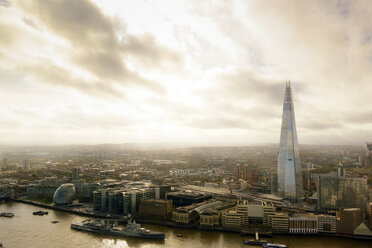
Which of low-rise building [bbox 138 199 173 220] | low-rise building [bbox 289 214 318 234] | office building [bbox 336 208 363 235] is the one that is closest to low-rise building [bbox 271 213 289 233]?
low-rise building [bbox 289 214 318 234]

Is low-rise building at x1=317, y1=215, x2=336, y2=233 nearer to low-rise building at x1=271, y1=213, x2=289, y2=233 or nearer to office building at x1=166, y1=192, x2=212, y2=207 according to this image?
low-rise building at x1=271, y1=213, x2=289, y2=233

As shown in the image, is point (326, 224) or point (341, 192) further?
point (341, 192)

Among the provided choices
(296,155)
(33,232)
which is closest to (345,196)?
(296,155)

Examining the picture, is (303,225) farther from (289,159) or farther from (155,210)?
(289,159)

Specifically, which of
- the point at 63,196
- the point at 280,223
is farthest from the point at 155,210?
the point at 63,196

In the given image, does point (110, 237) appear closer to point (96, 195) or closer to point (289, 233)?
point (96, 195)

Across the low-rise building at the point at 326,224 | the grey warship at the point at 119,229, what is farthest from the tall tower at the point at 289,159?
the grey warship at the point at 119,229
